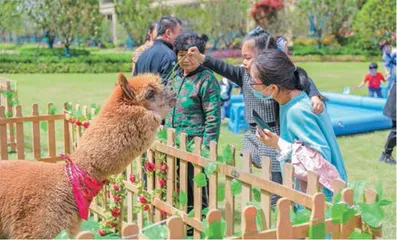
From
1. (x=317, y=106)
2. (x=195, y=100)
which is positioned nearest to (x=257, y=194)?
(x=317, y=106)

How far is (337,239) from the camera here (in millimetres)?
2176

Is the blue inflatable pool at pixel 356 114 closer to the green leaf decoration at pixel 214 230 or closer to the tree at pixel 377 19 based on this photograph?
the green leaf decoration at pixel 214 230

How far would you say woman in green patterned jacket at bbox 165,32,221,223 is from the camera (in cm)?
412

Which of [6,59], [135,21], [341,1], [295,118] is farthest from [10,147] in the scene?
[341,1]

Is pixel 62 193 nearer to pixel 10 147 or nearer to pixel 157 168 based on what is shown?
pixel 157 168

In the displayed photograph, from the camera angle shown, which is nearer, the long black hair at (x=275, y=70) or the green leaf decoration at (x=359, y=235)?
the green leaf decoration at (x=359, y=235)

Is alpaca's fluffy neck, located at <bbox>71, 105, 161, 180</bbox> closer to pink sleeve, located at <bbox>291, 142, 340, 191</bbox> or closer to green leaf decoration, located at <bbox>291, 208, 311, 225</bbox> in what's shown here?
pink sleeve, located at <bbox>291, 142, 340, 191</bbox>

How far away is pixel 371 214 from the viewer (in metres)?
Answer: 2.12

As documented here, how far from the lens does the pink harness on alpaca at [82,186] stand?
2.77m

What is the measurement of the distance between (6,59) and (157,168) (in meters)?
28.6

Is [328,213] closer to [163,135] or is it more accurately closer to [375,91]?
[163,135]

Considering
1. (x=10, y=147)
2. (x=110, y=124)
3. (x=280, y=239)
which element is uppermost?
(x=110, y=124)

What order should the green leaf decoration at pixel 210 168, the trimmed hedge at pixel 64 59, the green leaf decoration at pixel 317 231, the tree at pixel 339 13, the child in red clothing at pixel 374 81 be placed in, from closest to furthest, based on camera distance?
the green leaf decoration at pixel 317 231 < the green leaf decoration at pixel 210 168 < the child in red clothing at pixel 374 81 < the trimmed hedge at pixel 64 59 < the tree at pixel 339 13

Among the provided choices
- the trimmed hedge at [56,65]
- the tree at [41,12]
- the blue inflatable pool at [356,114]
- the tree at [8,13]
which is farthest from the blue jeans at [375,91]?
the tree at [41,12]
